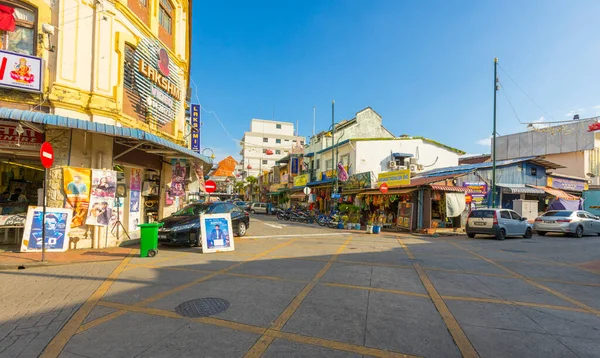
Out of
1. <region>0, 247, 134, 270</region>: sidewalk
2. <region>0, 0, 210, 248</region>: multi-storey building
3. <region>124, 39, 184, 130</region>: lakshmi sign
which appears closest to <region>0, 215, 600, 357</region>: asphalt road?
<region>0, 247, 134, 270</region>: sidewalk

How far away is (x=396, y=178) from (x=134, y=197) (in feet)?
51.7

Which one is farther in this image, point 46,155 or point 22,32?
point 22,32

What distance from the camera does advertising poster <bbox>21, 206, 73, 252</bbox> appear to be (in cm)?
853

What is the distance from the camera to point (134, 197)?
12.0 m

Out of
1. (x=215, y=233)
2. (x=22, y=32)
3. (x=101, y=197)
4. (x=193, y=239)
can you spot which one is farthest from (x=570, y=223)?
(x=22, y=32)

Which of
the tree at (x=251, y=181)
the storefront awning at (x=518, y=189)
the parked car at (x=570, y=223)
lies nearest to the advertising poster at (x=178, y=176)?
the parked car at (x=570, y=223)

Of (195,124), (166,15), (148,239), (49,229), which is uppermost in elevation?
(166,15)

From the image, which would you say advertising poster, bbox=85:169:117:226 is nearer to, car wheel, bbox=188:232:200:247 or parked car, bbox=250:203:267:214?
car wheel, bbox=188:232:200:247

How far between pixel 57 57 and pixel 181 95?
21.7ft

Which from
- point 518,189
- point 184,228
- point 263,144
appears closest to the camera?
point 184,228

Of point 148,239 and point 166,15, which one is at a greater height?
point 166,15

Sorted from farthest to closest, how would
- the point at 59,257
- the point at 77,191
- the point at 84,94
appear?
1. the point at 84,94
2. the point at 77,191
3. the point at 59,257

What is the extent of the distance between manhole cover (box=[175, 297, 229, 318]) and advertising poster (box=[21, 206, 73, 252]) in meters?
6.66

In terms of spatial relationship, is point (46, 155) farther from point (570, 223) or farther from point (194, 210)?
point (570, 223)
